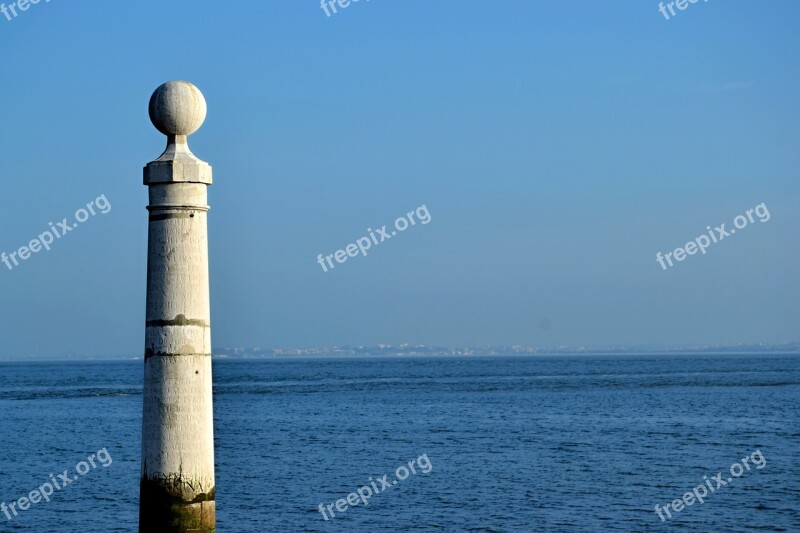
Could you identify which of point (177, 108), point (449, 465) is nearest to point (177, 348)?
point (177, 108)

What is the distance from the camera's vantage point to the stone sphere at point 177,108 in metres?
8.92

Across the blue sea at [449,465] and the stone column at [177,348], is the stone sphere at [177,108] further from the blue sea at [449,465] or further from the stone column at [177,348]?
the blue sea at [449,465]

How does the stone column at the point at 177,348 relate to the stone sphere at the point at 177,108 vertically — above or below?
below

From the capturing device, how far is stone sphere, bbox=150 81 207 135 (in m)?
8.92

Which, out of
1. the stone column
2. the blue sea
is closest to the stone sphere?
the stone column

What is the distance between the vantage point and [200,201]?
8.91m

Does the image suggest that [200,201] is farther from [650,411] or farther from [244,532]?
[650,411]

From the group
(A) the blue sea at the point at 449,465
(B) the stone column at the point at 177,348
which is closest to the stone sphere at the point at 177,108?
(B) the stone column at the point at 177,348

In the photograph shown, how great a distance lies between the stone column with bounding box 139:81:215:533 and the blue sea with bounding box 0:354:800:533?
1946 centimetres

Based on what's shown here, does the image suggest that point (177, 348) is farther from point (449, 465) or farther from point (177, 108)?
point (449, 465)

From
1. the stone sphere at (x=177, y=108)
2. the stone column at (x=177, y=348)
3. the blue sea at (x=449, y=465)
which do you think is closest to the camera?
the stone column at (x=177, y=348)

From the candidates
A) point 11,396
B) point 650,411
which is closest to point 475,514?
point 650,411

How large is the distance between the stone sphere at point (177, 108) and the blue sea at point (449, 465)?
20132 mm

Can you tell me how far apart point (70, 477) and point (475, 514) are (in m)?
16.0
